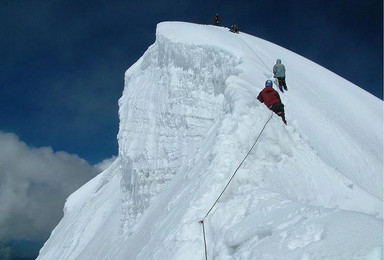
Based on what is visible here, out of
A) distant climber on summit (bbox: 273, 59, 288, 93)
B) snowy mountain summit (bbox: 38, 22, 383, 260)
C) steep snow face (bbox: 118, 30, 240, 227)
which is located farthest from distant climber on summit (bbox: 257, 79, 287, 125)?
distant climber on summit (bbox: 273, 59, 288, 93)

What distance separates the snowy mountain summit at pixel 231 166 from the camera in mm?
3814

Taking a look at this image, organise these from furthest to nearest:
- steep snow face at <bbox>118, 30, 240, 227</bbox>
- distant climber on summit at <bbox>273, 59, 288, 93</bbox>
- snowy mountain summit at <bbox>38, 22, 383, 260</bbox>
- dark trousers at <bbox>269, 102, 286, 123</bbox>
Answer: steep snow face at <bbox>118, 30, 240, 227</bbox> → distant climber on summit at <bbox>273, 59, 288, 93</bbox> → dark trousers at <bbox>269, 102, 286, 123</bbox> → snowy mountain summit at <bbox>38, 22, 383, 260</bbox>

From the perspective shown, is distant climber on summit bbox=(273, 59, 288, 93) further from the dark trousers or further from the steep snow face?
the dark trousers

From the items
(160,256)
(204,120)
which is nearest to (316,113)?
(204,120)

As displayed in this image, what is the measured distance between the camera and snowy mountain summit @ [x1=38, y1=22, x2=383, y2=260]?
3814 mm

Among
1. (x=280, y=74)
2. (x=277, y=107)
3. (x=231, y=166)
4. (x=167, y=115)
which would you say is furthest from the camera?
(x=167, y=115)

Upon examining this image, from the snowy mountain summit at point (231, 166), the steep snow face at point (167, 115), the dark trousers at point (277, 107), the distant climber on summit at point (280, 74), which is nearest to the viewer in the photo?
the snowy mountain summit at point (231, 166)

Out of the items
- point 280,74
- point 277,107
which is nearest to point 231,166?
point 277,107

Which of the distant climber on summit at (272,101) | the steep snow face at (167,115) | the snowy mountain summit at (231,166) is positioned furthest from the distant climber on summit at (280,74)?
the distant climber on summit at (272,101)

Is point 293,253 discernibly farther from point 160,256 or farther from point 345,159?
point 345,159

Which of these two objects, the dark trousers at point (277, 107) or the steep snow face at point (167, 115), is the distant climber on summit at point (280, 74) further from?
the dark trousers at point (277, 107)

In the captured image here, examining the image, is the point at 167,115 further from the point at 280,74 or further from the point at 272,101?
the point at 272,101

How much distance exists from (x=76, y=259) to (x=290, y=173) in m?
13.4

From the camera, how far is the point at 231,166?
5.66 m
